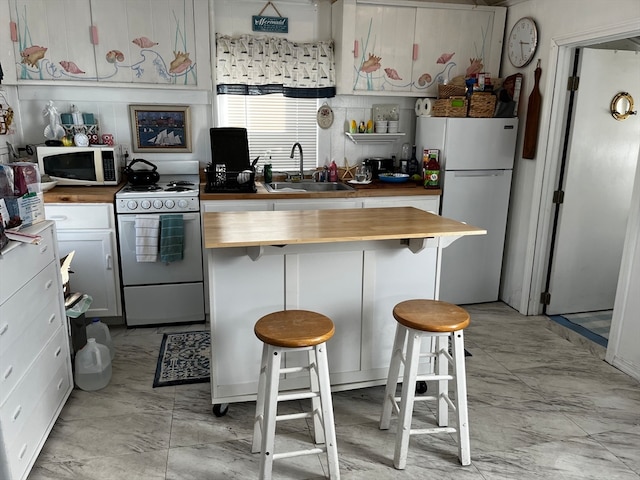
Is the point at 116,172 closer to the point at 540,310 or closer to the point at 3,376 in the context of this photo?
the point at 3,376

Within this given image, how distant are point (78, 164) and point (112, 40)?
949 mm

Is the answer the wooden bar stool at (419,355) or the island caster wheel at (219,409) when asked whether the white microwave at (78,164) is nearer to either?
the island caster wheel at (219,409)

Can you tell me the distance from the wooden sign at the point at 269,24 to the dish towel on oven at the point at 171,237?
1734mm

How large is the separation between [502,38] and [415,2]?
2.66 ft

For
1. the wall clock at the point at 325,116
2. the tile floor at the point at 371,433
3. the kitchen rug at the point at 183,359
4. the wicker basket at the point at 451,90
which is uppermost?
the wicker basket at the point at 451,90

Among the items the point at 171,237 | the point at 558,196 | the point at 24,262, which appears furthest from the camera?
the point at 558,196

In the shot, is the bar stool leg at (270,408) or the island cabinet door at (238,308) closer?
the bar stool leg at (270,408)

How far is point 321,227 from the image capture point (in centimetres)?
236

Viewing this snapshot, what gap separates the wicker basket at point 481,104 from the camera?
12.4ft

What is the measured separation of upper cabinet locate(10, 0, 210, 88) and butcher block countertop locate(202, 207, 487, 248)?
1736 millimetres

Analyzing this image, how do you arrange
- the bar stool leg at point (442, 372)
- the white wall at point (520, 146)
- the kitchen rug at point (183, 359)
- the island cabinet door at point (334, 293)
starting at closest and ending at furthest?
the bar stool leg at point (442, 372), the island cabinet door at point (334, 293), the kitchen rug at point (183, 359), the white wall at point (520, 146)

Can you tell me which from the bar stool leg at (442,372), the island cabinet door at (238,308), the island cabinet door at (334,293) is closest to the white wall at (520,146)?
the bar stool leg at (442,372)

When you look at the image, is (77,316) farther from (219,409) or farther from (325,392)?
(325,392)

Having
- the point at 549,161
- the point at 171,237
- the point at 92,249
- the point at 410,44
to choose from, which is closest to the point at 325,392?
the point at 171,237
